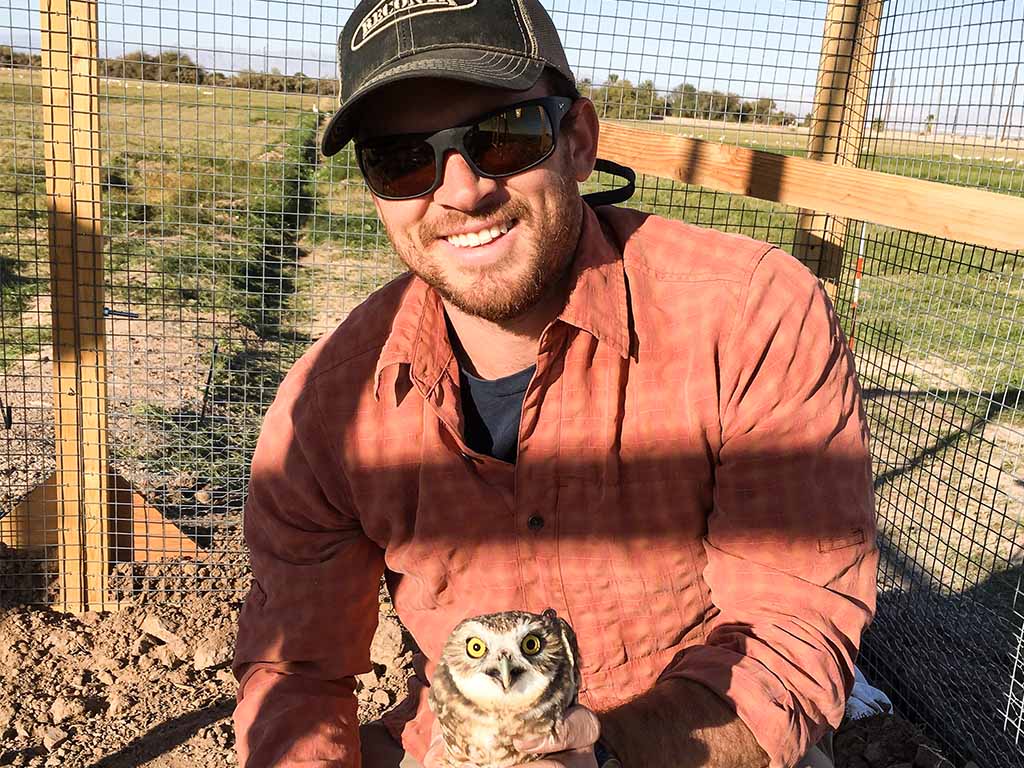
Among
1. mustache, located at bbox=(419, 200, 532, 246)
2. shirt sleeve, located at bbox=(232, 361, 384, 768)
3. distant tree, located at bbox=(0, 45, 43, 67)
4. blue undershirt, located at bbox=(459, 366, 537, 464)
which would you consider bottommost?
shirt sleeve, located at bbox=(232, 361, 384, 768)

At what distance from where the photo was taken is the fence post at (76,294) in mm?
3658

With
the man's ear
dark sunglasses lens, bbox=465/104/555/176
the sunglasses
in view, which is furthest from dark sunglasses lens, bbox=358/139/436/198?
the man's ear

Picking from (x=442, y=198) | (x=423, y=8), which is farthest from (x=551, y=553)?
(x=423, y=8)

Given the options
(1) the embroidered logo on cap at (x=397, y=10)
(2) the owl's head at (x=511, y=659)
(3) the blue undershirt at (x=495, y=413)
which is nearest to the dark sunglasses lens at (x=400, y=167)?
(1) the embroidered logo on cap at (x=397, y=10)

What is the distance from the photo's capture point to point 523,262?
2096 millimetres

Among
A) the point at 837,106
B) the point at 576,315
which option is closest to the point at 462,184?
the point at 576,315

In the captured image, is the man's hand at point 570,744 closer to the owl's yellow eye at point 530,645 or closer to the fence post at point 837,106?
the owl's yellow eye at point 530,645

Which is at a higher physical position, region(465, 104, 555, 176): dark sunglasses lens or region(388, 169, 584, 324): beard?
region(465, 104, 555, 176): dark sunglasses lens

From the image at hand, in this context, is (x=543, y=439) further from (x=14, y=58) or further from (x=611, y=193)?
(x=14, y=58)

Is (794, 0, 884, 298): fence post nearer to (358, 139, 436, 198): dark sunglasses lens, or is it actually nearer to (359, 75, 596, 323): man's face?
(359, 75, 596, 323): man's face

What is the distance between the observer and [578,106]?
2213 millimetres

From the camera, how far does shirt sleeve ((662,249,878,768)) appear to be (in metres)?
1.83

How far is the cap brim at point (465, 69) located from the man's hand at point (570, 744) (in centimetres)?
122

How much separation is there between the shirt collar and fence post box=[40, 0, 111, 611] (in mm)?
2180
